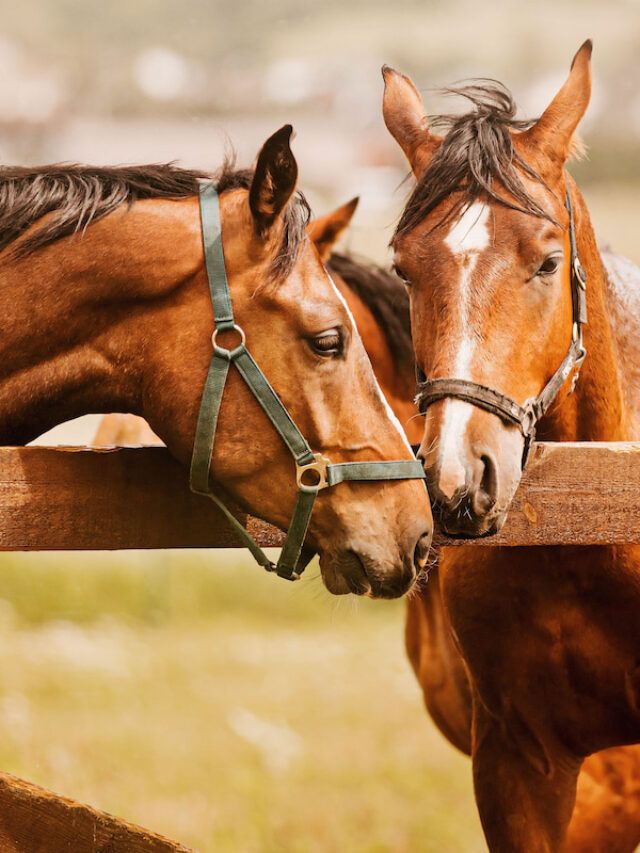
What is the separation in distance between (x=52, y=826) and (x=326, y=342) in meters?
1.16

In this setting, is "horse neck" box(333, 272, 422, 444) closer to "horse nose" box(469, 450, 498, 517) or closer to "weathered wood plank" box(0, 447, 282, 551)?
"horse nose" box(469, 450, 498, 517)

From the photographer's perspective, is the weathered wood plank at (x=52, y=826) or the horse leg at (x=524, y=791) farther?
the horse leg at (x=524, y=791)

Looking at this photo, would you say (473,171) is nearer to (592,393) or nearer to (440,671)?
(592,393)

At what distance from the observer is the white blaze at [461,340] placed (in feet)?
8.60

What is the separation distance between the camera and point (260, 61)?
2878 centimetres

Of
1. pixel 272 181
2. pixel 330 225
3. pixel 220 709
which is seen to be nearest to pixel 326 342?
pixel 272 181

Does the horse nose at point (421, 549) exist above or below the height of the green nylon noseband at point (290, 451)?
below

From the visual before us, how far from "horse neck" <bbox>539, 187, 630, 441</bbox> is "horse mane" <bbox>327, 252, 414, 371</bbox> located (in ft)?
6.35

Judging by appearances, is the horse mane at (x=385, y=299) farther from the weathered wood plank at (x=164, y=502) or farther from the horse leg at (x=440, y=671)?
the weathered wood plank at (x=164, y=502)

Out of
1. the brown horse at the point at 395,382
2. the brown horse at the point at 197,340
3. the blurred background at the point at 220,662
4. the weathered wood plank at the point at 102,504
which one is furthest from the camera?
the blurred background at the point at 220,662

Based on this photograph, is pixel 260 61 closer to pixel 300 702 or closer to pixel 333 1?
pixel 333 1

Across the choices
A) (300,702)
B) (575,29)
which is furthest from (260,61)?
(300,702)

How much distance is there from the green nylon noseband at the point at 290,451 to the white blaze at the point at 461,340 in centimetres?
15

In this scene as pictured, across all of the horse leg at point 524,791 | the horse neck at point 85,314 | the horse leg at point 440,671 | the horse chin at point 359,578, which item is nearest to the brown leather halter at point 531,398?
the horse chin at point 359,578
